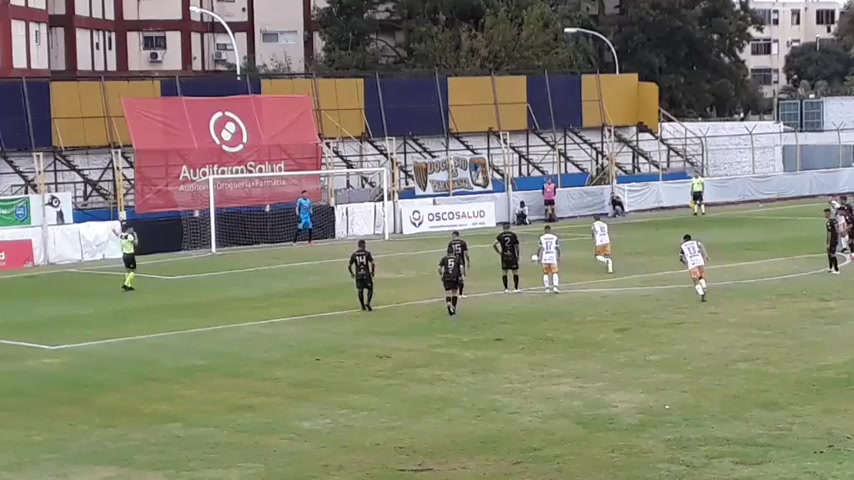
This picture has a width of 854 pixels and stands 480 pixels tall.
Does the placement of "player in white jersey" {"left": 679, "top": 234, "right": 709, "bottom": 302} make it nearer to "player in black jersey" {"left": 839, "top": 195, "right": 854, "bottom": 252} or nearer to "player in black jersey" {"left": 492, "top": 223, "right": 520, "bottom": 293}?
Answer: "player in black jersey" {"left": 492, "top": 223, "right": 520, "bottom": 293}

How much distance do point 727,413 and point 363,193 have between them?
3962 cm

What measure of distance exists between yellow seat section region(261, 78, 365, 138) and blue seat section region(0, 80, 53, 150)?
10690mm

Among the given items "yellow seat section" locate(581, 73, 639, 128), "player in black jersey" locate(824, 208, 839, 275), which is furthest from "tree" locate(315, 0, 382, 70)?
"player in black jersey" locate(824, 208, 839, 275)

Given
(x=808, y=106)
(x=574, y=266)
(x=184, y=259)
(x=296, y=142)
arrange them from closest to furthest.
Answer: (x=574, y=266), (x=184, y=259), (x=296, y=142), (x=808, y=106)

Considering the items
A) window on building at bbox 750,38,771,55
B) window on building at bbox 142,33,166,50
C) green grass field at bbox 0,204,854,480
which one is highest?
window on building at bbox 750,38,771,55

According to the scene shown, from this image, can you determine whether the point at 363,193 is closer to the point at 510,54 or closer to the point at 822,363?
the point at 510,54

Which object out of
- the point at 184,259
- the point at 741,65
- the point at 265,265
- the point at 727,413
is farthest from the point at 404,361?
the point at 741,65

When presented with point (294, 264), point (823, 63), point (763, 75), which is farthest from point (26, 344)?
point (763, 75)

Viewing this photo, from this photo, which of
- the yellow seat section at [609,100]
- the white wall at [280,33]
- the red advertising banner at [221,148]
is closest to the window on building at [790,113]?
the yellow seat section at [609,100]

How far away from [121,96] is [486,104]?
63.2 ft

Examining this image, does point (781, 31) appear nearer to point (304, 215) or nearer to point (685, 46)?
point (685, 46)

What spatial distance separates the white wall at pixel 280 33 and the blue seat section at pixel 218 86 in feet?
67.7

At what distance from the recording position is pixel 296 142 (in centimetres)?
5419

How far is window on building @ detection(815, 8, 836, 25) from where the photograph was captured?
13075 centimetres
